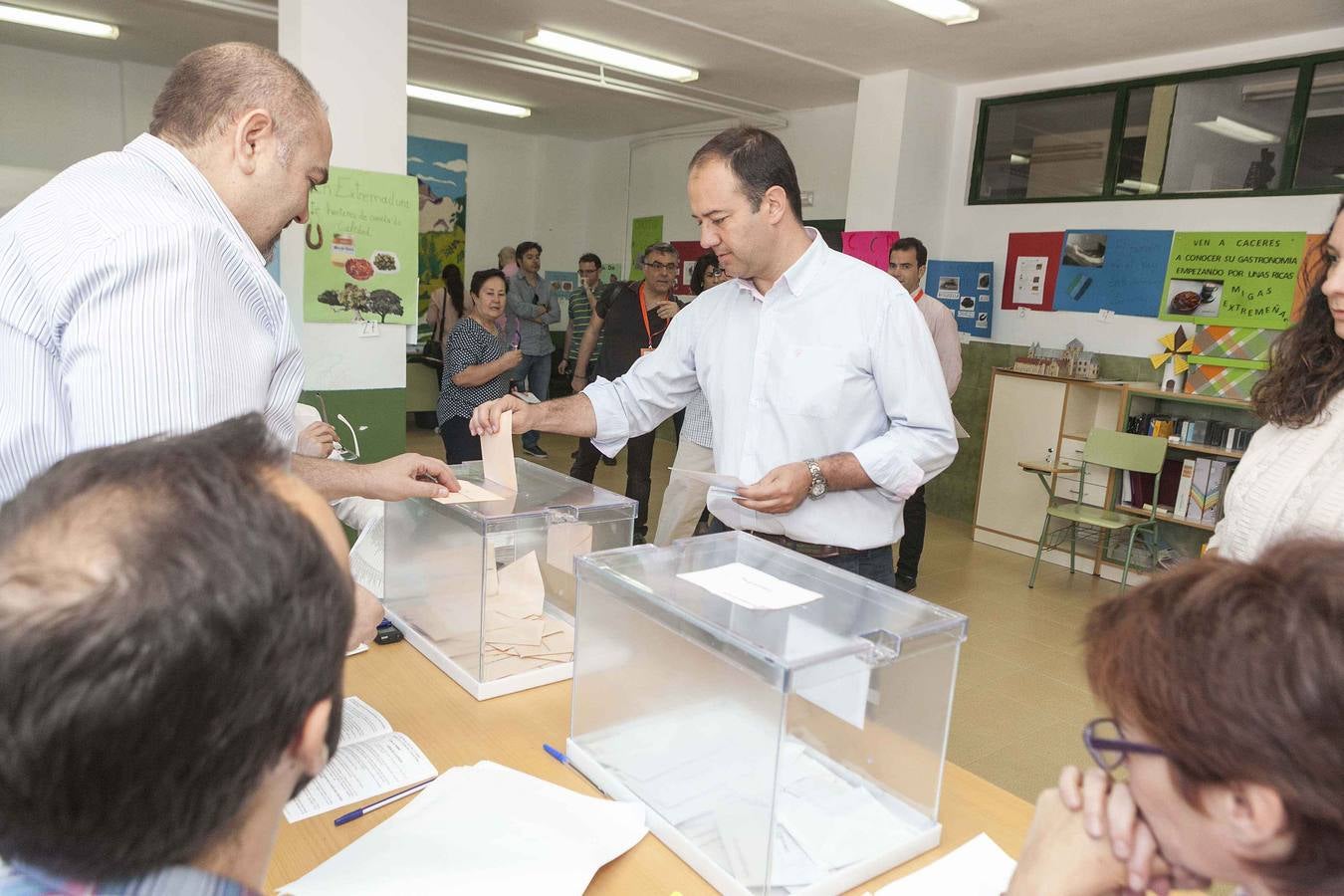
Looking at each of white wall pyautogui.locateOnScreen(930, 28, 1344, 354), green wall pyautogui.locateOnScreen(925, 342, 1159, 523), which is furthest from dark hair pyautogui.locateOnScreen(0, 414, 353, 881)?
green wall pyautogui.locateOnScreen(925, 342, 1159, 523)

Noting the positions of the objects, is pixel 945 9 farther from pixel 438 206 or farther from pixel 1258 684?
pixel 438 206

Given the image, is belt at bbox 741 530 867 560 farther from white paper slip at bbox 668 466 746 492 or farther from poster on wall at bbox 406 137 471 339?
poster on wall at bbox 406 137 471 339

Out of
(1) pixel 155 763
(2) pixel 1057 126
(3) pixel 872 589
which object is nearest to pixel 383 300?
(3) pixel 872 589

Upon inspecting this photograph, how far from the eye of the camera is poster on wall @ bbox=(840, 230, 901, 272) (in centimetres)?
563

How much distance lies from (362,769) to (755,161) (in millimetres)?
1407

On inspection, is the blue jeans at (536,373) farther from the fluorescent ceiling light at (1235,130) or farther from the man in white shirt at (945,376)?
the fluorescent ceiling light at (1235,130)

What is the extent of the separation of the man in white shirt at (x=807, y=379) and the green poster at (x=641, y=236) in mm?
6826

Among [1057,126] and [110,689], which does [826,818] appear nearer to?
[110,689]

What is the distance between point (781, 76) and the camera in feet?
20.3

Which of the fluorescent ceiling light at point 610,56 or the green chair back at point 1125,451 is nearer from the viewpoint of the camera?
the green chair back at point 1125,451

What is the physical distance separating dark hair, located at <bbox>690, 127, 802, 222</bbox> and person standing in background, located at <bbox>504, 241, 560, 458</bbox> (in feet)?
20.1

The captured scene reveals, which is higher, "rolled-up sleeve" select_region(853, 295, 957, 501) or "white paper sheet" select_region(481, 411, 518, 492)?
"rolled-up sleeve" select_region(853, 295, 957, 501)

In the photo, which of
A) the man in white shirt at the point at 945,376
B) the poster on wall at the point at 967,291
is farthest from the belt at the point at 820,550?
the poster on wall at the point at 967,291

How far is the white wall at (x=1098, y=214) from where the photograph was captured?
15.0ft
